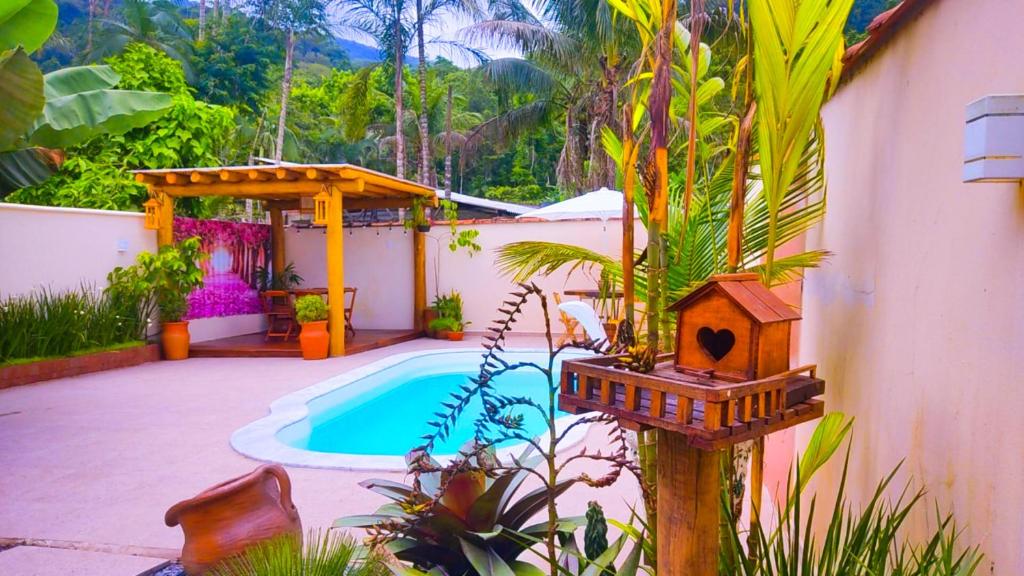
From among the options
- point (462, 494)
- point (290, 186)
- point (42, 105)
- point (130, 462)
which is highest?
point (42, 105)

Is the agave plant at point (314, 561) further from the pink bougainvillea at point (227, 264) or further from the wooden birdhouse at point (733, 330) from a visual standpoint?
the pink bougainvillea at point (227, 264)

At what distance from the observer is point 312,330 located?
31.6 feet

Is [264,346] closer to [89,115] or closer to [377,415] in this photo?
[377,415]

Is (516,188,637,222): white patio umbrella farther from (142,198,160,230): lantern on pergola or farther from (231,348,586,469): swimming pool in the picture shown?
(142,198,160,230): lantern on pergola

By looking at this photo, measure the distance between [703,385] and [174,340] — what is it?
32.5 feet

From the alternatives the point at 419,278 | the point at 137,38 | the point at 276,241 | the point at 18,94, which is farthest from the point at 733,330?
the point at 137,38

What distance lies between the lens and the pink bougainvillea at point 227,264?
10758mm

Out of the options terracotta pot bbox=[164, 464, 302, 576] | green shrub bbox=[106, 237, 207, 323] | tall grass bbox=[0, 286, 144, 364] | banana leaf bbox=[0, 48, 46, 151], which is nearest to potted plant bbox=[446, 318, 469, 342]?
green shrub bbox=[106, 237, 207, 323]

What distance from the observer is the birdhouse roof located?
4.89ft

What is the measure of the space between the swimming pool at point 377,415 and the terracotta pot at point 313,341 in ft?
3.90

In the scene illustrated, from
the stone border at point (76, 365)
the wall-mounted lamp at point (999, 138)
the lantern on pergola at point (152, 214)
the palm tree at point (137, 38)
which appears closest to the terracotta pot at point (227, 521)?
the wall-mounted lamp at point (999, 138)

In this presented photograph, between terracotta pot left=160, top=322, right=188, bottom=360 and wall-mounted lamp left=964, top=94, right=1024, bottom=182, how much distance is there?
10.3 metres

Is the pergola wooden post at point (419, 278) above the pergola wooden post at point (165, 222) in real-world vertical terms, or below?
below

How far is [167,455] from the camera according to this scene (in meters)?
5.02
